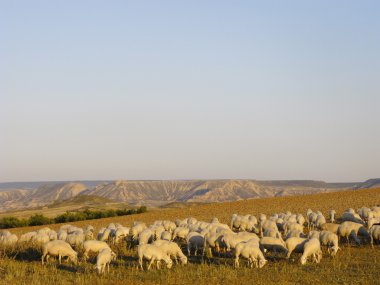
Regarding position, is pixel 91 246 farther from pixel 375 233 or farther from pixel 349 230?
pixel 375 233

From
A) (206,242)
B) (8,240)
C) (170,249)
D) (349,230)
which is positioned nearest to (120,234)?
(8,240)

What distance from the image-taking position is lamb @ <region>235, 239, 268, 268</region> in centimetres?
1797

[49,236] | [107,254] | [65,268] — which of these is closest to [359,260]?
[107,254]

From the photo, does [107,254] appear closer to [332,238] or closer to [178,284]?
[178,284]

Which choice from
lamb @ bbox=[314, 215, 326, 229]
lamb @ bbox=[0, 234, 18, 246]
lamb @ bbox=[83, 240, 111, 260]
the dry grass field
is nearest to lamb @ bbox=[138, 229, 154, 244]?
the dry grass field

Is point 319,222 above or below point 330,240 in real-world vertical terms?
above

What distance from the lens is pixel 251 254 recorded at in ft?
59.1

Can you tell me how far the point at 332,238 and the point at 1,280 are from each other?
41.1ft

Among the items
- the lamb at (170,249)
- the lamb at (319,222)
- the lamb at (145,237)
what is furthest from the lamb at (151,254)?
the lamb at (319,222)

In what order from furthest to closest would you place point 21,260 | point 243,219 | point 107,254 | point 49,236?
1. point 243,219
2. point 49,236
3. point 21,260
4. point 107,254

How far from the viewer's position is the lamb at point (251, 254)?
59.0 ft

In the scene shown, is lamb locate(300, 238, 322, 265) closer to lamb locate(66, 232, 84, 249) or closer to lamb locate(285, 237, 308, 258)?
lamb locate(285, 237, 308, 258)

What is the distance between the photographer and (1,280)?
663 inches

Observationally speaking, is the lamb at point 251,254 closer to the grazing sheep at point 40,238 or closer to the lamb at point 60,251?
the lamb at point 60,251
